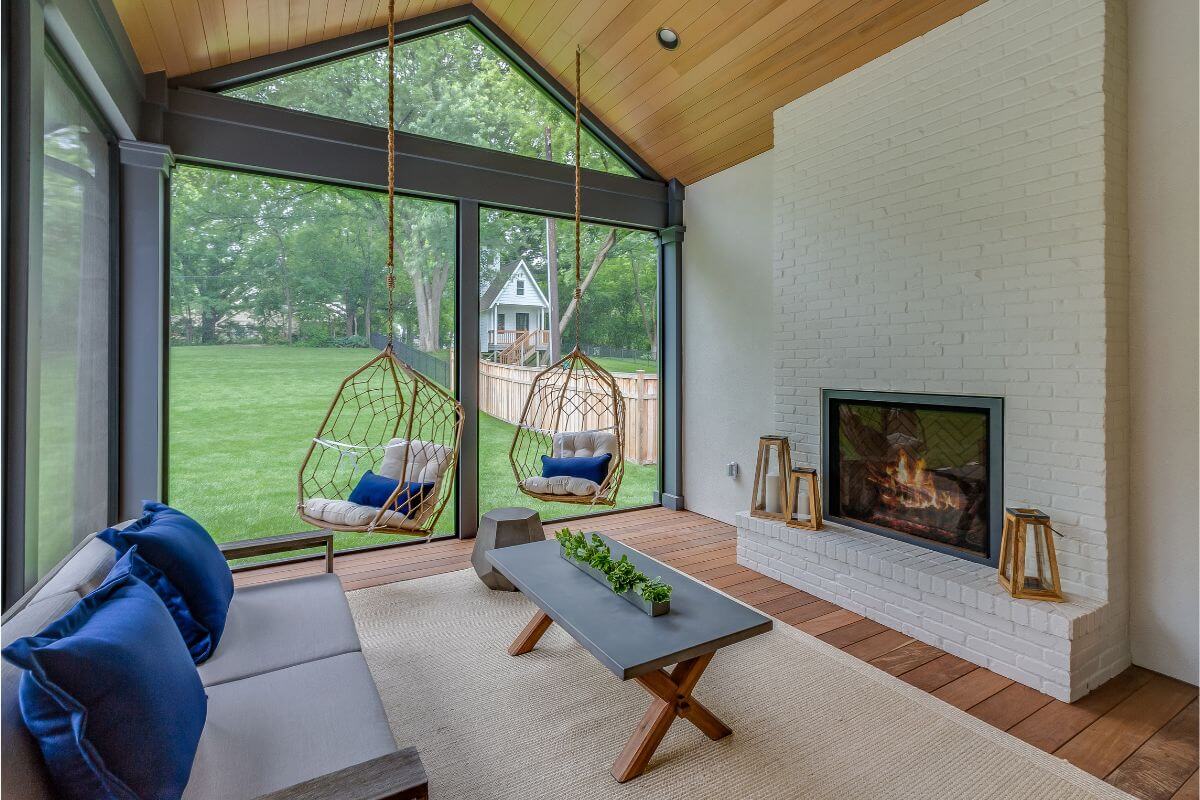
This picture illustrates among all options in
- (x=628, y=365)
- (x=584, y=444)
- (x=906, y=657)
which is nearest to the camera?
(x=906, y=657)

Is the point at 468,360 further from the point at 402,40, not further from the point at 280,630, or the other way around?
the point at 280,630

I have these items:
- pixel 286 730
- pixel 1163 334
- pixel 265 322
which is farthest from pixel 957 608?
pixel 265 322

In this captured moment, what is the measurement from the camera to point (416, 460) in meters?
3.43

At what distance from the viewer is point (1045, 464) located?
2.59m

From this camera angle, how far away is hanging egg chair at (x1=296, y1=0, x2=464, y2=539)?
2.92 meters

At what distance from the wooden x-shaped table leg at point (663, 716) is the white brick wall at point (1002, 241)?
1740 millimetres

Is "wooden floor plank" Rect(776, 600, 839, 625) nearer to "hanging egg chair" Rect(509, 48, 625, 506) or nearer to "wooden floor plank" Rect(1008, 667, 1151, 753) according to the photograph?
"wooden floor plank" Rect(1008, 667, 1151, 753)

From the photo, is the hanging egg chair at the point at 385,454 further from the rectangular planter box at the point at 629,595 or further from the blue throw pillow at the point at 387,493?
the rectangular planter box at the point at 629,595

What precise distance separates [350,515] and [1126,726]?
3.23m

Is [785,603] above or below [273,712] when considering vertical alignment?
below

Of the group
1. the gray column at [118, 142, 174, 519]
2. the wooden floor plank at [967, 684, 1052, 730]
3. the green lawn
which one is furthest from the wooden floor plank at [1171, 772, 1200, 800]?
the gray column at [118, 142, 174, 519]

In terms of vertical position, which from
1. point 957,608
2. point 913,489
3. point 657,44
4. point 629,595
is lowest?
point 957,608

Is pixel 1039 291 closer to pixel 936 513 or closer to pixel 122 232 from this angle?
pixel 936 513

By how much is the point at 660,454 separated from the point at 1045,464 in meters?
2.96
